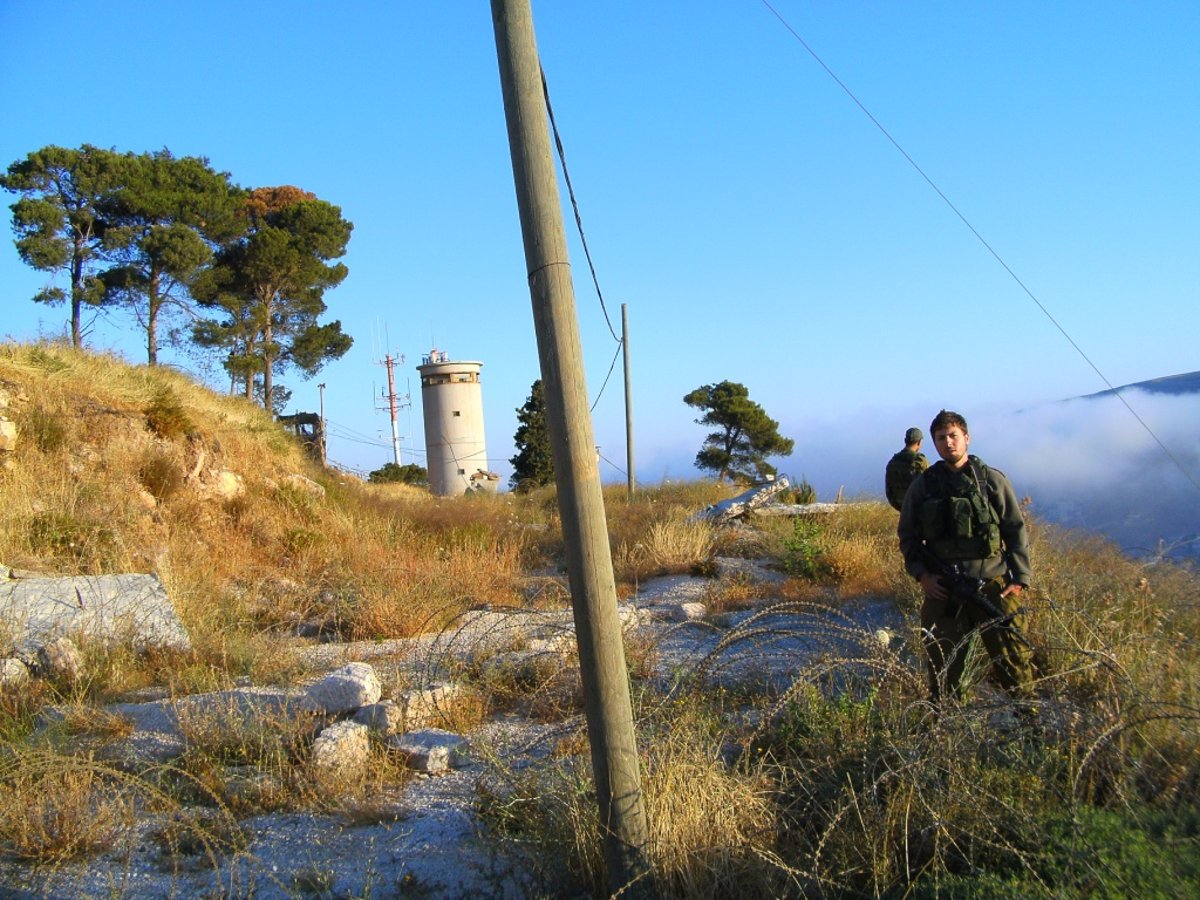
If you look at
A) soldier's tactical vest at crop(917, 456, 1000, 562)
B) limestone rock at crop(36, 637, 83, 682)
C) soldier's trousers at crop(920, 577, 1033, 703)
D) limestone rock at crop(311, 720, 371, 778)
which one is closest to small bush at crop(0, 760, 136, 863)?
limestone rock at crop(311, 720, 371, 778)

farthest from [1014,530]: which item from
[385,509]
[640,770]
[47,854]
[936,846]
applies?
[385,509]

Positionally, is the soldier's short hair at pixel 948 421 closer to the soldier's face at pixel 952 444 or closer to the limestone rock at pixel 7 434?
the soldier's face at pixel 952 444

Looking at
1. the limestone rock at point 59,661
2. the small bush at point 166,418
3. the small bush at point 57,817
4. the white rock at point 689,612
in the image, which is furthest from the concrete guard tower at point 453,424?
the small bush at point 57,817

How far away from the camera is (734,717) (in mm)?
5105

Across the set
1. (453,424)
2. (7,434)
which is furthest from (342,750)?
(453,424)

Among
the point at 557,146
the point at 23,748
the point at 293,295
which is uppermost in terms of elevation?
the point at 293,295

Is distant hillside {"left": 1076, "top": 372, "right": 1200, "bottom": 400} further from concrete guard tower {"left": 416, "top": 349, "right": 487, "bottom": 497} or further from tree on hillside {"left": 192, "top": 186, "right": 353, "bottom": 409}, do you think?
concrete guard tower {"left": 416, "top": 349, "right": 487, "bottom": 497}

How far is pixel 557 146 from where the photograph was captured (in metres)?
3.88

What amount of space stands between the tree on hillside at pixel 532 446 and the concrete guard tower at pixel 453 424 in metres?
3.46

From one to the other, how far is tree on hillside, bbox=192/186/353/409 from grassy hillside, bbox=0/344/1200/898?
14.5m

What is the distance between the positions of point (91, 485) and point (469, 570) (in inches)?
203

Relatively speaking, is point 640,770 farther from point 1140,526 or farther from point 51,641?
point 1140,526

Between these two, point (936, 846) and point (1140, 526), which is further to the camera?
point (1140, 526)

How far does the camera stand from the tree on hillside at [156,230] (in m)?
24.3
